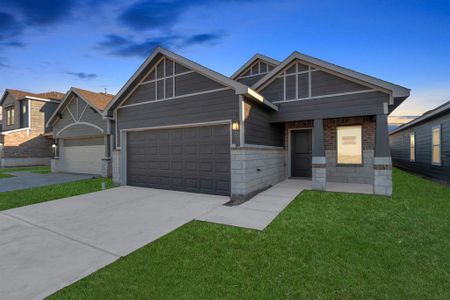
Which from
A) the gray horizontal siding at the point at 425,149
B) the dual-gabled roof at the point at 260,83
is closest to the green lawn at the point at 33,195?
the dual-gabled roof at the point at 260,83

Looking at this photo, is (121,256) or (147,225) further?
(147,225)

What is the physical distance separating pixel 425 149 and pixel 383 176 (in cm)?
754

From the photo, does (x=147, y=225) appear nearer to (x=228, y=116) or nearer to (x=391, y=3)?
(x=228, y=116)

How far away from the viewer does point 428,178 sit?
11.3 m

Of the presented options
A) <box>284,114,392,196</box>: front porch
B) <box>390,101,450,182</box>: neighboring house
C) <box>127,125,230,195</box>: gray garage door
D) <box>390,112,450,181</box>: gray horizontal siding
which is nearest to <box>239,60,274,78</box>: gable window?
<box>284,114,392,196</box>: front porch

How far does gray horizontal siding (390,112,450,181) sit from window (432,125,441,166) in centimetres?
25

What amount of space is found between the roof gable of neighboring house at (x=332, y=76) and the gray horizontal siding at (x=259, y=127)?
1864mm

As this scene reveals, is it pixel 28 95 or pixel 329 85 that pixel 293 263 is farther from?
pixel 28 95


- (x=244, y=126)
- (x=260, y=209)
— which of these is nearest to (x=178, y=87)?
(x=244, y=126)

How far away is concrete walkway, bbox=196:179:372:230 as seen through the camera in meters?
4.96

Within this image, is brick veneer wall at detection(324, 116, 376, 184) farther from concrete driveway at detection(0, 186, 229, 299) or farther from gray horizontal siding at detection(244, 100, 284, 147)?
concrete driveway at detection(0, 186, 229, 299)

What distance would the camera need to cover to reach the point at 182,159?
843 cm

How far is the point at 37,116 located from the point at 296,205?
27.0 m

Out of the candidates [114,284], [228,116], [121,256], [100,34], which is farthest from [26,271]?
[100,34]
